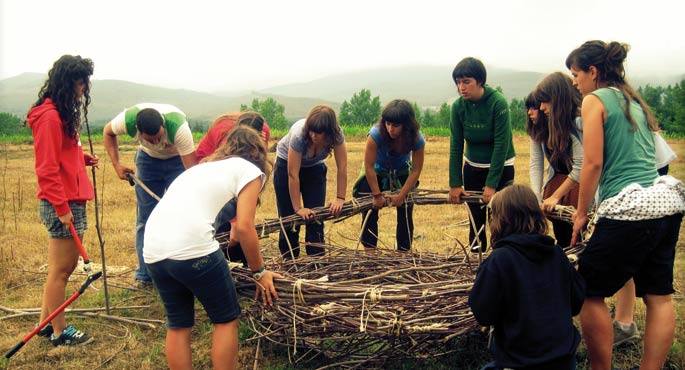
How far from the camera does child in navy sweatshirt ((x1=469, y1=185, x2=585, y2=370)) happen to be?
7.35ft

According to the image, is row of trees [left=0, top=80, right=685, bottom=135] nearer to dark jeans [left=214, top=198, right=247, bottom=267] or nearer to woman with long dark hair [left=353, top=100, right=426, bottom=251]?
woman with long dark hair [left=353, top=100, right=426, bottom=251]

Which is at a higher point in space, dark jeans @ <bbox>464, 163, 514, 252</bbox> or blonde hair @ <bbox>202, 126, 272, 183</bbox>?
blonde hair @ <bbox>202, 126, 272, 183</bbox>

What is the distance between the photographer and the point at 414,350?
2.99m

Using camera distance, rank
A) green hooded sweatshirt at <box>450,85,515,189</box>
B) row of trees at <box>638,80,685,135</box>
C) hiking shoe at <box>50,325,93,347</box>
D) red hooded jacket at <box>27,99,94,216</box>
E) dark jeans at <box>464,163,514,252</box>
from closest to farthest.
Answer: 1. red hooded jacket at <box>27,99,94,216</box>
2. hiking shoe at <box>50,325,93,347</box>
3. green hooded sweatshirt at <box>450,85,515,189</box>
4. dark jeans at <box>464,163,514,252</box>
5. row of trees at <box>638,80,685,135</box>

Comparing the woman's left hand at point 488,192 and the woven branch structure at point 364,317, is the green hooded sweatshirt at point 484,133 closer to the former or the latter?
the woman's left hand at point 488,192

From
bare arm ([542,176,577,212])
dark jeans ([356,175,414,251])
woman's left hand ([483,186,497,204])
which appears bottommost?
dark jeans ([356,175,414,251])

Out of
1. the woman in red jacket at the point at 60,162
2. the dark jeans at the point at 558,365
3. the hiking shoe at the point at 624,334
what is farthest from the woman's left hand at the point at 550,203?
the woman in red jacket at the point at 60,162

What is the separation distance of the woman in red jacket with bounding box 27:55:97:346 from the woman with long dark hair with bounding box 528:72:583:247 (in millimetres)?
2792

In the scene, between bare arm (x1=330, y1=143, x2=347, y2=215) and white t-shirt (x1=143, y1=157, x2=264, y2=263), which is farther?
bare arm (x1=330, y1=143, x2=347, y2=215)

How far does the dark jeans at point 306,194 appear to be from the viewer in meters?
4.55

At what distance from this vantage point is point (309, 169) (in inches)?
179

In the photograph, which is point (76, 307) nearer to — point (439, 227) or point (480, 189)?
point (480, 189)

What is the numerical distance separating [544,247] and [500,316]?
33 cm

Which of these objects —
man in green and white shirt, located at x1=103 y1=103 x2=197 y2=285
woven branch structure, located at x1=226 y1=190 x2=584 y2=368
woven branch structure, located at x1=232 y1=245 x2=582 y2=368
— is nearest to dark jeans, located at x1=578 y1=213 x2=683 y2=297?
woven branch structure, located at x1=226 y1=190 x2=584 y2=368
